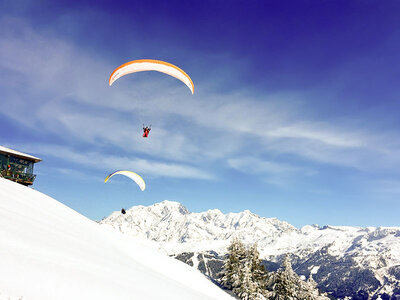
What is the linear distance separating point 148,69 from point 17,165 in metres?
21.3

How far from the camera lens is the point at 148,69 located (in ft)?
72.5

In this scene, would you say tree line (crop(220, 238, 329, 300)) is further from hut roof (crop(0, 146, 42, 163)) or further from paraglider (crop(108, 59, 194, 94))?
hut roof (crop(0, 146, 42, 163))

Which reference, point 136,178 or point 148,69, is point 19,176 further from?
point 148,69

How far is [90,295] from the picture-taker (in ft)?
28.1

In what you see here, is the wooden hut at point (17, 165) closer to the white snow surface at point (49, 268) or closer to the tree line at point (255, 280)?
the white snow surface at point (49, 268)

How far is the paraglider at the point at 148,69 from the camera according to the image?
69.5 ft

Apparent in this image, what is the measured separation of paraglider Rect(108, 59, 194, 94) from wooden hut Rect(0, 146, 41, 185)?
58.3 feet

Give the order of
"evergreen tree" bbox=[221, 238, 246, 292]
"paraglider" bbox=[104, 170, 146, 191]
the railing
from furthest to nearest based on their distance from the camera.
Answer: "evergreen tree" bbox=[221, 238, 246, 292], "paraglider" bbox=[104, 170, 146, 191], the railing

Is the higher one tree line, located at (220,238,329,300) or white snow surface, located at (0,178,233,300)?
white snow surface, located at (0,178,233,300)

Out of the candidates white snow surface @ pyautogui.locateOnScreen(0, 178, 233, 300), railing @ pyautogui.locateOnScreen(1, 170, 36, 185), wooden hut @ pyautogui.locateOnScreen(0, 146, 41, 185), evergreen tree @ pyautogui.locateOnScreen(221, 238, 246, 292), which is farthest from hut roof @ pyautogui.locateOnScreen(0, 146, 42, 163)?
evergreen tree @ pyautogui.locateOnScreen(221, 238, 246, 292)

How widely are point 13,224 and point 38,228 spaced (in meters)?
1.65

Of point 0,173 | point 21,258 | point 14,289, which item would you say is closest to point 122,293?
point 21,258

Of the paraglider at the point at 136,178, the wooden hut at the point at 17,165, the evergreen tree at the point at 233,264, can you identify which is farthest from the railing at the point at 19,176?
the evergreen tree at the point at 233,264

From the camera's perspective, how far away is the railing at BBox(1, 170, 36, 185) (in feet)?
97.4
